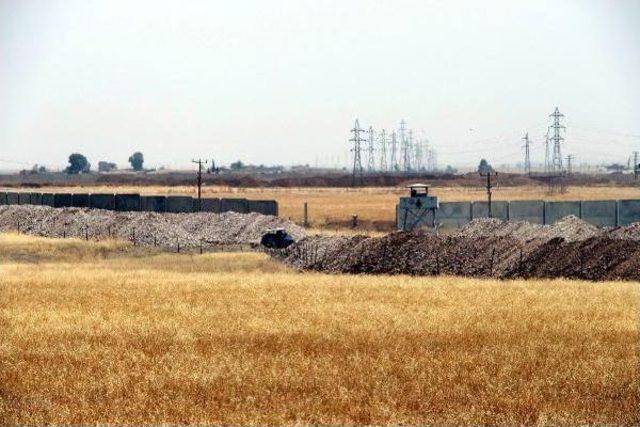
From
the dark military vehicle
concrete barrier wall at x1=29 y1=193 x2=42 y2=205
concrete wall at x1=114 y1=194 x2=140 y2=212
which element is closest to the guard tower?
the dark military vehicle

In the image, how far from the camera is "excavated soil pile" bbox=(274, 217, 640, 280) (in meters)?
52.7

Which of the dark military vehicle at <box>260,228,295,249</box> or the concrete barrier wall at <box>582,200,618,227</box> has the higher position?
the concrete barrier wall at <box>582,200,618,227</box>

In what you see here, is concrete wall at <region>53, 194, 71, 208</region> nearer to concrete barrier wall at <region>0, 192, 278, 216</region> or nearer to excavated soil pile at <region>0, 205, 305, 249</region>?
concrete barrier wall at <region>0, 192, 278, 216</region>

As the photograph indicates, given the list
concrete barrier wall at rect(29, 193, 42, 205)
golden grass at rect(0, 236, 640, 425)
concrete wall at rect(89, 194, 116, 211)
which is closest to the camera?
golden grass at rect(0, 236, 640, 425)

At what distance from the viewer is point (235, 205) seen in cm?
10131

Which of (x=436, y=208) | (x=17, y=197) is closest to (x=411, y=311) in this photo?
(x=436, y=208)

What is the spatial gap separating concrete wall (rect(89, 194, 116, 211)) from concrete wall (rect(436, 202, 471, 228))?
33762mm

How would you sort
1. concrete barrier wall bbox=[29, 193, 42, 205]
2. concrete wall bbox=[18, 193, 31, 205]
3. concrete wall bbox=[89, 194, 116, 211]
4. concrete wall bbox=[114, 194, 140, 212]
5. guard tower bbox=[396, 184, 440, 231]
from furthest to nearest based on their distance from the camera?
concrete wall bbox=[18, 193, 31, 205]
concrete barrier wall bbox=[29, 193, 42, 205]
concrete wall bbox=[89, 194, 116, 211]
concrete wall bbox=[114, 194, 140, 212]
guard tower bbox=[396, 184, 440, 231]

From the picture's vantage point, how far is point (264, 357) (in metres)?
26.4

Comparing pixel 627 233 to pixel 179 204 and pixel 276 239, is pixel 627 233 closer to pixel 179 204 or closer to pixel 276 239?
pixel 276 239

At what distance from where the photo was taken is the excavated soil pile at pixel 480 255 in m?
52.7

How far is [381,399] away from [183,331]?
10.6m

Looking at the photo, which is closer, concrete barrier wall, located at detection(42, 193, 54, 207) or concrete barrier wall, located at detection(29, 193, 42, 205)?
concrete barrier wall, located at detection(42, 193, 54, 207)

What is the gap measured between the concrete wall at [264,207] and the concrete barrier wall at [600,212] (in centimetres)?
2572
